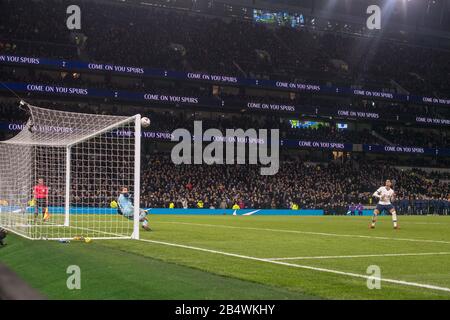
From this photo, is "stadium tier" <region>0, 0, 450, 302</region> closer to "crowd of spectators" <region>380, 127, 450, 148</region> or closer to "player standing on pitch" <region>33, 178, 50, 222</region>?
"player standing on pitch" <region>33, 178, 50, 222</region>

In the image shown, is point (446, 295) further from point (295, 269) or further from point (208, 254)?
point (208, 254)

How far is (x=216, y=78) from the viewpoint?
5653 centimetres

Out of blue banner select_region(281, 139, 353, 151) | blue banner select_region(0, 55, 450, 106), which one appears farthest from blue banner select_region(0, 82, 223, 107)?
blue banner select_region(281, 139, 353, 151)

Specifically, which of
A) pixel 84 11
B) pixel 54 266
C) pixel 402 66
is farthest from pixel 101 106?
pixel 54 266

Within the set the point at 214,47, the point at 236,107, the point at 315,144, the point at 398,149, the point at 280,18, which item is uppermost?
the point at 280,18

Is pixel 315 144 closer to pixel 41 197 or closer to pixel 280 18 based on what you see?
pixel 280 18

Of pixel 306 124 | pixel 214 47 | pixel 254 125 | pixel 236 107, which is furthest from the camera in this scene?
pixel 306 124

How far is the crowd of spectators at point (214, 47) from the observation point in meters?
52.5

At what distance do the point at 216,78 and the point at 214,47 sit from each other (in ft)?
16.1

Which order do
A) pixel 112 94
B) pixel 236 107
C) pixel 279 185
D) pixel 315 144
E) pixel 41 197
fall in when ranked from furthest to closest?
1. pixel 315 144
2. pixel 236 107
3. pixel 279 185
4. pixel 112 94
5. pixel 41 197

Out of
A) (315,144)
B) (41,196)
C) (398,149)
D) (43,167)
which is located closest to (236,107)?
(315,144)

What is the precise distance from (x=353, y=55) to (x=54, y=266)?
6351cm

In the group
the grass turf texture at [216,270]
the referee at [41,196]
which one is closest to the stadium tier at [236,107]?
the referee at [41,196]
